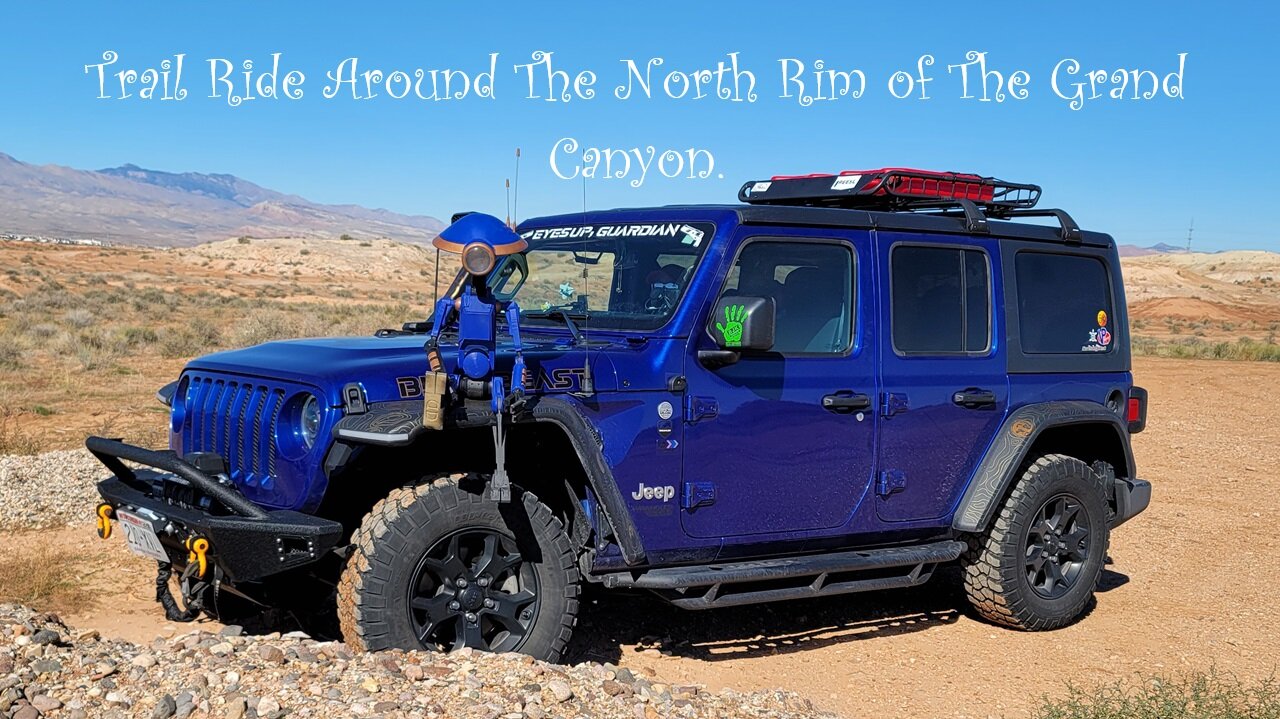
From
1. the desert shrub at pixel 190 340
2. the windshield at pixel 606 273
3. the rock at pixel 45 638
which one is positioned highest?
the windshield at pixel 606 273

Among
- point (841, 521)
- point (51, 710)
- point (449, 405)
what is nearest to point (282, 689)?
point (51, 710)

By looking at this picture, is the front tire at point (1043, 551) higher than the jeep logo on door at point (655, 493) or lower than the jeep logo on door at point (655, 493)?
lower

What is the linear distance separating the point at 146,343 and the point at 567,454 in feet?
63.8

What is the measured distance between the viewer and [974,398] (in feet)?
19.4

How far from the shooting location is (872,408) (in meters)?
5.54

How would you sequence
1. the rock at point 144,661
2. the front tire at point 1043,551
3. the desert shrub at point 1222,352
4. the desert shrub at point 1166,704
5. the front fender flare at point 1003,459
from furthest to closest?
the desert shrub at point 1222,352, the front tire at point 1043,551, the front fender flare at point 1003,459, the desert shrub at point 1166,704, the rock at point 144,661

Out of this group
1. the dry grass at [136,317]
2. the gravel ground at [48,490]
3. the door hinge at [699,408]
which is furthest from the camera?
the dry grass at [136,317]

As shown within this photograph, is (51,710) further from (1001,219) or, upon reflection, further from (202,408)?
(1001,219)

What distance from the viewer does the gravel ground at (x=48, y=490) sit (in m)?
7.41

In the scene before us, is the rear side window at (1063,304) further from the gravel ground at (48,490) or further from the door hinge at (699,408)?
the gravel ground at (48,490)

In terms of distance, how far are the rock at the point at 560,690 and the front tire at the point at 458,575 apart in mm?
584

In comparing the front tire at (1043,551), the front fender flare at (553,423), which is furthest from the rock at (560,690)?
the front tire at (1043,551)

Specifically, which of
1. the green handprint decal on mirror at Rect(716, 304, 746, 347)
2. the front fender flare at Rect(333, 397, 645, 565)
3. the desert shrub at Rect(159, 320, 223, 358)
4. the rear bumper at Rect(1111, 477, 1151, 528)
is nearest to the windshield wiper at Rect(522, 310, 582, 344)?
the front fender flare at Rect(333, 397, 645, 565)

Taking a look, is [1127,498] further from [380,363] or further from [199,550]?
[199,550]
